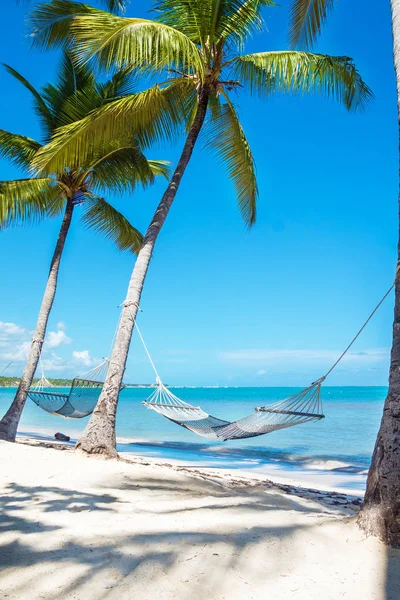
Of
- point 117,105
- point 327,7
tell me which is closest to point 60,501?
point 117,105

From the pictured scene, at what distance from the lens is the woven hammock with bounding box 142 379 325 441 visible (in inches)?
154

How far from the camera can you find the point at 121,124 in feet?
15.7

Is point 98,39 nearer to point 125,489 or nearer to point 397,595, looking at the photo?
point 125,489

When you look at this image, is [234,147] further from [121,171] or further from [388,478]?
[388,478]

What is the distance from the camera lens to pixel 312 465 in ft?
27.5

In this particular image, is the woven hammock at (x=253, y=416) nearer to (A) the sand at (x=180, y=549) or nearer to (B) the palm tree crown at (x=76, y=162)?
(A) the sand at (x=180, y=549)

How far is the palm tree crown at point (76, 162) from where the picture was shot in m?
5.92

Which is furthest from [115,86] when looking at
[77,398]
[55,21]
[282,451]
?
[282,451]

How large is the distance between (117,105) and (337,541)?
13.1 feet

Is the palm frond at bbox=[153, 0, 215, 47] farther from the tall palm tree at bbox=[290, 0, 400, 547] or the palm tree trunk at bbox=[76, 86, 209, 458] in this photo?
the tall palm tree at bbox=[290, 0, 400, 547]

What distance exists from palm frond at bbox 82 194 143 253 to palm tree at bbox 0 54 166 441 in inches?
4.8

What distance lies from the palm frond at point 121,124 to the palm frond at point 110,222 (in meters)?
1.61

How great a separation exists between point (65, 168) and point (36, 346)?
2.29 metres

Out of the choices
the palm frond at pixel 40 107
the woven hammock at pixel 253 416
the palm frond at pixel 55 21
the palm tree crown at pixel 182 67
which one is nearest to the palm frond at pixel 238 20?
the palm tree crown at pixel 182 67
